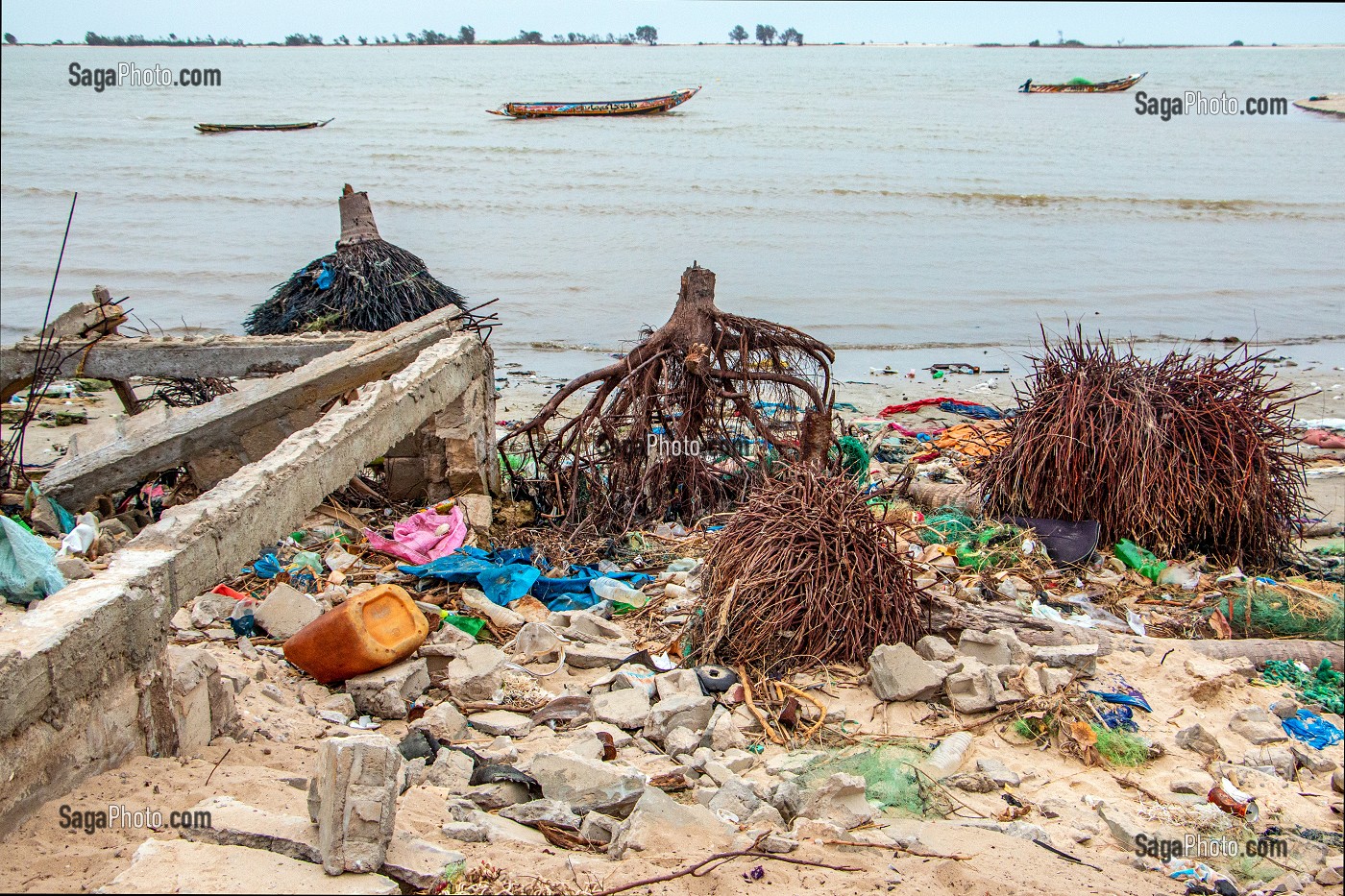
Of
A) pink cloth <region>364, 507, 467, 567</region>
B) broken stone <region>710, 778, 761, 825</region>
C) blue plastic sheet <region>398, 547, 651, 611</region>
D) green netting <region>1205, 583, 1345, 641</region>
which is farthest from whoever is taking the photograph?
pink cloth <region>364, 507, 467, 567</region>

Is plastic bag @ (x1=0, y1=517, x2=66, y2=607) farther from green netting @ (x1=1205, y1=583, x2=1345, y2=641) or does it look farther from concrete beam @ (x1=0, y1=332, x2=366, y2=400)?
green netting @ (x1=1205, y1=583, x2=1345, y2=641)

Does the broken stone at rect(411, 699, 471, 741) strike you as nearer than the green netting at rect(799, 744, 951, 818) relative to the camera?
No

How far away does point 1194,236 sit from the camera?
77.3ft

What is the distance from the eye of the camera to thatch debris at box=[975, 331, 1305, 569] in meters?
6.41

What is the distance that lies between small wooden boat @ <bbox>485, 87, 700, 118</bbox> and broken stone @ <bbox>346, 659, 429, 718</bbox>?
3849 cm

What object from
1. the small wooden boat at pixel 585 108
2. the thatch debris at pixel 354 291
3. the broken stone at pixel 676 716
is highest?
the small wooden boat at pixel 585 108

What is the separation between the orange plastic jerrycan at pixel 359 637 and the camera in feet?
14.0

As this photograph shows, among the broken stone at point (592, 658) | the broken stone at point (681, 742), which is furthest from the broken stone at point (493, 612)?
the broken stone at point (681, 742)

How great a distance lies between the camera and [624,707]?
4.31 meters

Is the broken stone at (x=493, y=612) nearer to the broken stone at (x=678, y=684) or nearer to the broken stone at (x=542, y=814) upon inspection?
the broken stone at (x=678, y=684)

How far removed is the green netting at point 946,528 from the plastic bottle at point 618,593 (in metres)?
1.97

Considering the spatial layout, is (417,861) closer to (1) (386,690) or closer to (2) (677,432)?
(1) (386,690)

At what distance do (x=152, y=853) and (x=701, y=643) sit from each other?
275 centimetres

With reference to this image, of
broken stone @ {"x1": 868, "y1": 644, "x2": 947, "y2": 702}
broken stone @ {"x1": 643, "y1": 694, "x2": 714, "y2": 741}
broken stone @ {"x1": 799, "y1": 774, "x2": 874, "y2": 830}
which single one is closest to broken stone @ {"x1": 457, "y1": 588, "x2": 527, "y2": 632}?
broken stone @ {"x1": 643, "y1": 694, "x2": 714, "y2": 741}
